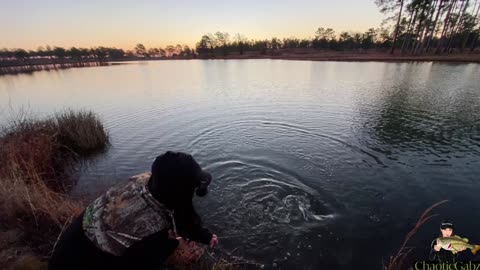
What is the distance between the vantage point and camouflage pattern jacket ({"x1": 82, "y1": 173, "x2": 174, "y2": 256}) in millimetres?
1782

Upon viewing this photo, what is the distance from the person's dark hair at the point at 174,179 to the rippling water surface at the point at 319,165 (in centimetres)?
305

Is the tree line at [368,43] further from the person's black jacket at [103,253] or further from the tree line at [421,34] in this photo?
the person's black jacket at [103,253]

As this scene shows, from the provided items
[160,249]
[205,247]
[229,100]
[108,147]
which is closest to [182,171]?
[160,249]

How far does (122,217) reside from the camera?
1.77 m

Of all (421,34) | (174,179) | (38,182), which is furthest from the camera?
(421,34)

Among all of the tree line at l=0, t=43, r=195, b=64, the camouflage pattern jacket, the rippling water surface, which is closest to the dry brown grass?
the rippling water surface

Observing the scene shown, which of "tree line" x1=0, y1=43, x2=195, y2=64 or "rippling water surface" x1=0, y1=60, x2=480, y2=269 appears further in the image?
"tree line" x1=0, y1=43, x2=195, y2=64

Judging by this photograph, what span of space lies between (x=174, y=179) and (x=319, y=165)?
634 cm

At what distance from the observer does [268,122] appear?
39.0 feet

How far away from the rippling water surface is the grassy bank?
99 centimetres

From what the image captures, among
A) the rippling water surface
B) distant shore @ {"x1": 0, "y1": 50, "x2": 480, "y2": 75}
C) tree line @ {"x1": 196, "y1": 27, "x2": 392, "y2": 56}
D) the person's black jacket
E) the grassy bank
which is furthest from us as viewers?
tree line @ {"x1": 196, "y1": 27, "x2": 392, "y2": 56}
